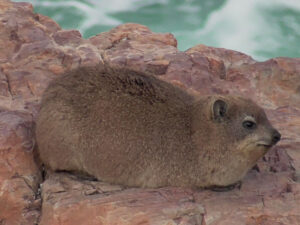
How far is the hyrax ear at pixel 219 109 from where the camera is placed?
249 inches

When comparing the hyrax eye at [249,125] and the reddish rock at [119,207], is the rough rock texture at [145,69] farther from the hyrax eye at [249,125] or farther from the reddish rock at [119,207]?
the hyrax eye at [249,125]

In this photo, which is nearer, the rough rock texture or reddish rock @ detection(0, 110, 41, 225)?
the rough rock texture

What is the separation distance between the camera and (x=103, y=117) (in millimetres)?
6449

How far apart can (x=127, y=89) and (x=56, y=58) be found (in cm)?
286

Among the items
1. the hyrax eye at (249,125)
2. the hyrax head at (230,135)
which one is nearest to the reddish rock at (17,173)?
the hyrax head at (230,135)

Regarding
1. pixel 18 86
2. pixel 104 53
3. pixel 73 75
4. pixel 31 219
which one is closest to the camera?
pixel 31 219

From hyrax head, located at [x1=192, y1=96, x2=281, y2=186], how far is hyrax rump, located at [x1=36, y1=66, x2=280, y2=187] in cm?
1

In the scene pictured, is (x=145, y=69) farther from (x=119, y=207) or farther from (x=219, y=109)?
(x=119, y=207)

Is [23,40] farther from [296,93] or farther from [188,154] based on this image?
[296,93]

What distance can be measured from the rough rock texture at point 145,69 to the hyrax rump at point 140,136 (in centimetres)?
24

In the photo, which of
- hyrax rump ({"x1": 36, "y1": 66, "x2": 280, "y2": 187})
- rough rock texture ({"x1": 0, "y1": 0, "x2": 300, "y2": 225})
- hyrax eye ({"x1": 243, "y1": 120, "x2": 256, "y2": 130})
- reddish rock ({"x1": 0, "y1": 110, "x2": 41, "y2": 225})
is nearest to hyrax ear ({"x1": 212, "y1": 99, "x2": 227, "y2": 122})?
hyrax rump ({"x1": 36, "y1": 66, "x2": 280, "y2": 187})

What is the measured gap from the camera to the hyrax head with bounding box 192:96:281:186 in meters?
6.14

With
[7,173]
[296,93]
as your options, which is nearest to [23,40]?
[7,173]

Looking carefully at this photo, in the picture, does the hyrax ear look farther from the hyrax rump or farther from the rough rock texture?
the rough rock texture
